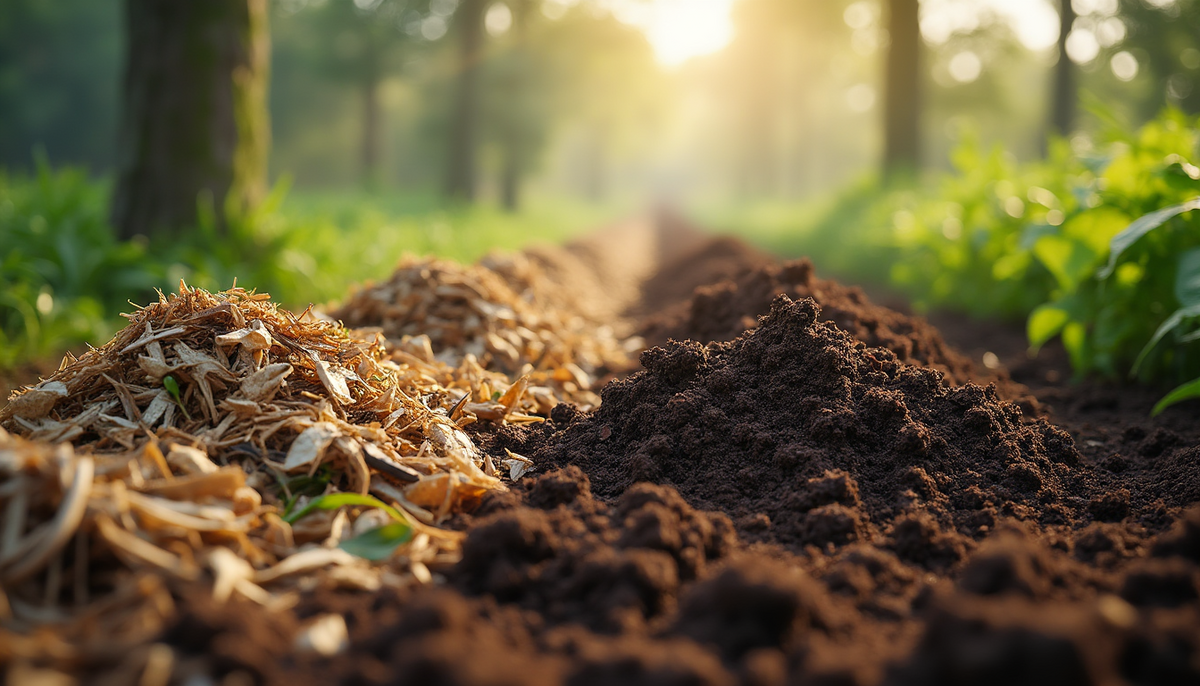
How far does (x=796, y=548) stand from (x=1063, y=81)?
60.5ft

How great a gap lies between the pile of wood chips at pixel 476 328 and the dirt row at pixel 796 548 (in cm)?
78

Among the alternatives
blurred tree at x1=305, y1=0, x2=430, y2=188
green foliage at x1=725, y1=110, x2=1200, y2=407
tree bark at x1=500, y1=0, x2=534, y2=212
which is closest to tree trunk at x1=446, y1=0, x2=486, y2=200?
tree bark at x1=500, y1=0, x2=534, y2=212

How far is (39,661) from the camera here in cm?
125

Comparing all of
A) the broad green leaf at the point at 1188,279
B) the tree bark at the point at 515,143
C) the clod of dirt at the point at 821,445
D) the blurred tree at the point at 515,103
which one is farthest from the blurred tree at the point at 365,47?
the broad green leaf at the point at 1188,279

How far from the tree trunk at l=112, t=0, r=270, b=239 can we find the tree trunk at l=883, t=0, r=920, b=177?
11617mm

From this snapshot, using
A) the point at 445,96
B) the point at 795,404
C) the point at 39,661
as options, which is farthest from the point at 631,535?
the point at 445,96

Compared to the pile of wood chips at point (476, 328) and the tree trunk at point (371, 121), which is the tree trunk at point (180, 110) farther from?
the tree trunk at point (371, 121)

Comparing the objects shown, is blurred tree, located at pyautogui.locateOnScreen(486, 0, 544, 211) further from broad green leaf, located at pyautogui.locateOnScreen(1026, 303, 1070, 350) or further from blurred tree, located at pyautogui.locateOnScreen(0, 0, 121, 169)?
blurred tree, located at pyautogui.locateOnScreen(0, 0, 121, 169)

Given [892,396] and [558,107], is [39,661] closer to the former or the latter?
[892,396]

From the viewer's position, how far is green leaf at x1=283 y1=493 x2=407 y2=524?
1921 millimetres

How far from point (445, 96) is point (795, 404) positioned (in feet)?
94.1

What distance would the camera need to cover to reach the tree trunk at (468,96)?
55.0 ft

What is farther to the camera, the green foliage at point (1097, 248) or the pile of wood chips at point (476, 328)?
the pile of wood chips at point (476, 328)

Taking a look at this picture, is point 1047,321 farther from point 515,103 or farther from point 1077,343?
point 515,103
